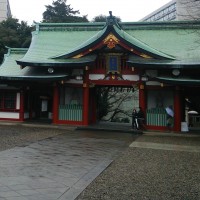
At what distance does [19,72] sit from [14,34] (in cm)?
2386

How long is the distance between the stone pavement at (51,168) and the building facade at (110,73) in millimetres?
8943

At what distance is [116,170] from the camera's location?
9.23m

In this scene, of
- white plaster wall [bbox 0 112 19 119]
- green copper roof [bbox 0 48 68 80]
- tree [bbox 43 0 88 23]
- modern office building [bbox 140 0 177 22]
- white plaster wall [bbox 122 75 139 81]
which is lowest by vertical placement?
white plaster wall [bbox 0 112 19 119]

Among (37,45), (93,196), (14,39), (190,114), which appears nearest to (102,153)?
(93,196)

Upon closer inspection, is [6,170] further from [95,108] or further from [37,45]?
[37,45]

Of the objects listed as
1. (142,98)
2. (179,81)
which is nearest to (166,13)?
(142,98)

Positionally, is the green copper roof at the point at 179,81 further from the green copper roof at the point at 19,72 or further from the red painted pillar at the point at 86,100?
the green copper roof at the point at 19,72

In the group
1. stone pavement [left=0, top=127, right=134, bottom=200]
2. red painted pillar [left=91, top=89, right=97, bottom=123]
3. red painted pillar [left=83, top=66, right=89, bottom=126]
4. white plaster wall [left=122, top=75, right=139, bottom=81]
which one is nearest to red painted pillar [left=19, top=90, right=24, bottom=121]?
red painted pillar [left=83, top=66, right=89, bottom=126]

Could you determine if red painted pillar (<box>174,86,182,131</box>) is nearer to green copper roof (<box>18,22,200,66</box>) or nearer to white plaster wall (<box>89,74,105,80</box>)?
green copper roof (<box>18,22,200,66</box>)

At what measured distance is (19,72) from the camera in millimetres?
25172

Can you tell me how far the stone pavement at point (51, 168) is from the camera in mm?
6680

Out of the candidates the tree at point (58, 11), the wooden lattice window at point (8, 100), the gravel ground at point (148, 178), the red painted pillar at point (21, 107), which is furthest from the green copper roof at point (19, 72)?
the tree at point (58, 11)

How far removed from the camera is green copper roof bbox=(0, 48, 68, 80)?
23.1 m

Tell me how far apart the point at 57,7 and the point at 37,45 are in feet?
155
